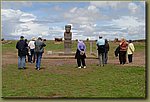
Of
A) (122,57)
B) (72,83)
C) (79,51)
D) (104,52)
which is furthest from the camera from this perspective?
(122,57)

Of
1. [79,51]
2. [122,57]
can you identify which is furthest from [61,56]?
[79,51]

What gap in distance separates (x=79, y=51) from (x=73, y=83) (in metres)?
2.61

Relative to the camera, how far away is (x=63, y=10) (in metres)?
9.02

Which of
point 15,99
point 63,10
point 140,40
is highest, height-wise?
point 63,10

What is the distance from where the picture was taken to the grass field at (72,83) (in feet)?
28.6

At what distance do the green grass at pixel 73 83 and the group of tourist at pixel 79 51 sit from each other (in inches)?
19.2

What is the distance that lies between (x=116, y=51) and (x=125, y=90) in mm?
4931

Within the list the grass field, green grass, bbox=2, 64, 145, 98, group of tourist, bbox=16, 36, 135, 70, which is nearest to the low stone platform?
group of tourist, bbox=16, 36, 135, 70

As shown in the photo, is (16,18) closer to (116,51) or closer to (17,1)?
(17,1)

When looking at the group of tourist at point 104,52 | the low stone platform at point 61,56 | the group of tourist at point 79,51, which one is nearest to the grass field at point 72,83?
the group of tourist at point 79,51

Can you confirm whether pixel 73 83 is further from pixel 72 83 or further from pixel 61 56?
pixel 61 56

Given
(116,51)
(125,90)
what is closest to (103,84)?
(125,90)

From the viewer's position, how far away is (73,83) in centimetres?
967

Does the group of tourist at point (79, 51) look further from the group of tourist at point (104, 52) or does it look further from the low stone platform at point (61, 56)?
the low stone platform at point (61, 56)
